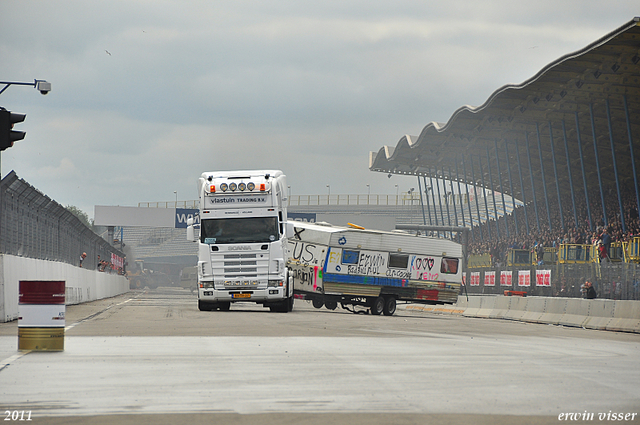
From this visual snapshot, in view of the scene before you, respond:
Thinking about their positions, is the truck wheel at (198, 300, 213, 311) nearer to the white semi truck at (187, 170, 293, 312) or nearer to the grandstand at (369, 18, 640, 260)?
the white semi truck at (187, 170, 293, 312)

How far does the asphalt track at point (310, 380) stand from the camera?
6902mm

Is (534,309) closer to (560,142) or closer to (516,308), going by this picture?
(516,308)

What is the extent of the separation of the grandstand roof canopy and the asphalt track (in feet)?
85.8

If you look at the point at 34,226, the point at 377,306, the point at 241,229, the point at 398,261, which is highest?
the point at 34,226

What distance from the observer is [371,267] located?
3097 centimetres

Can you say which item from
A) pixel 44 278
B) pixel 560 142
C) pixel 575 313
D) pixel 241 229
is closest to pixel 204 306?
pixel 241 229

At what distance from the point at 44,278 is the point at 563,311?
15.7 m

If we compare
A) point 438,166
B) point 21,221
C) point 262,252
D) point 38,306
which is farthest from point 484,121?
point 38,306

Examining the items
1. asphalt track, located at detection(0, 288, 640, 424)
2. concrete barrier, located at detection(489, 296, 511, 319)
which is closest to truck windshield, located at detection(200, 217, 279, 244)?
concrete barrier, located at detection(489, 296, 511, 319)

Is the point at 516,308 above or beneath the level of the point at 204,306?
beneath

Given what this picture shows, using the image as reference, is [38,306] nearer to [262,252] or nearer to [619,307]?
[262,252]

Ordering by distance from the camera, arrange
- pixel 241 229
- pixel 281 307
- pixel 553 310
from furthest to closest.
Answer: pixel 281 307
pixel 553 310
pixel 241 229

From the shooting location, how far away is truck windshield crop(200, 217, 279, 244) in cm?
2531

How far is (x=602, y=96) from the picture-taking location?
151ft
